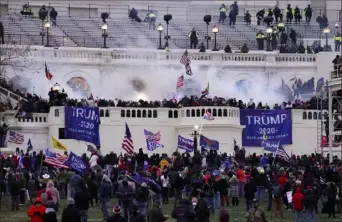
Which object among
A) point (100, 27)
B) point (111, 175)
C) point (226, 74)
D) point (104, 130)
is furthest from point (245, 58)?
point (111, 175)

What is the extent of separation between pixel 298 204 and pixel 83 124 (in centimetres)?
2641

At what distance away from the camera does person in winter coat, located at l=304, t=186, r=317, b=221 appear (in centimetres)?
4941

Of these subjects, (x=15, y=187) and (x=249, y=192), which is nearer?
(x=249, y=192)

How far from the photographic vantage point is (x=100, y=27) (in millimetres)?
99562

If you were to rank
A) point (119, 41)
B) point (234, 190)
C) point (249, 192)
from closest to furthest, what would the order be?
point (249, 192) → point (234, 190) → point (119, 41)

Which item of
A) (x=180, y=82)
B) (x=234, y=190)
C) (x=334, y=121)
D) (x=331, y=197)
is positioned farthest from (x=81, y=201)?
(x=180, y=82)

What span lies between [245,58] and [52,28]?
11.0 m

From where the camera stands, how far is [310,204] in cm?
4941

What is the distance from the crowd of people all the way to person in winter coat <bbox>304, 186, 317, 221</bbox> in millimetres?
27

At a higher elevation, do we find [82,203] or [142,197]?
[142,197]

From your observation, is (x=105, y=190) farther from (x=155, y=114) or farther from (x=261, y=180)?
(x=155, y=114)

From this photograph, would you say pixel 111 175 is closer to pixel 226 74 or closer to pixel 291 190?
pixel 291 190

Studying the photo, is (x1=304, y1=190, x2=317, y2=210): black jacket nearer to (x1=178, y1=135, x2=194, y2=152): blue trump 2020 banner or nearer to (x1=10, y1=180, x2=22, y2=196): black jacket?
(x1=10, y1=180, x2=22, y2=196): black jacket

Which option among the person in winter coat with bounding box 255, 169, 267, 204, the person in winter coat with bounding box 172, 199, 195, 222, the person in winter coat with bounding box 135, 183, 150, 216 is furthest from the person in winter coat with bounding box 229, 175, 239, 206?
the person in winter coat with bounding box 172, 199, 195, 222
